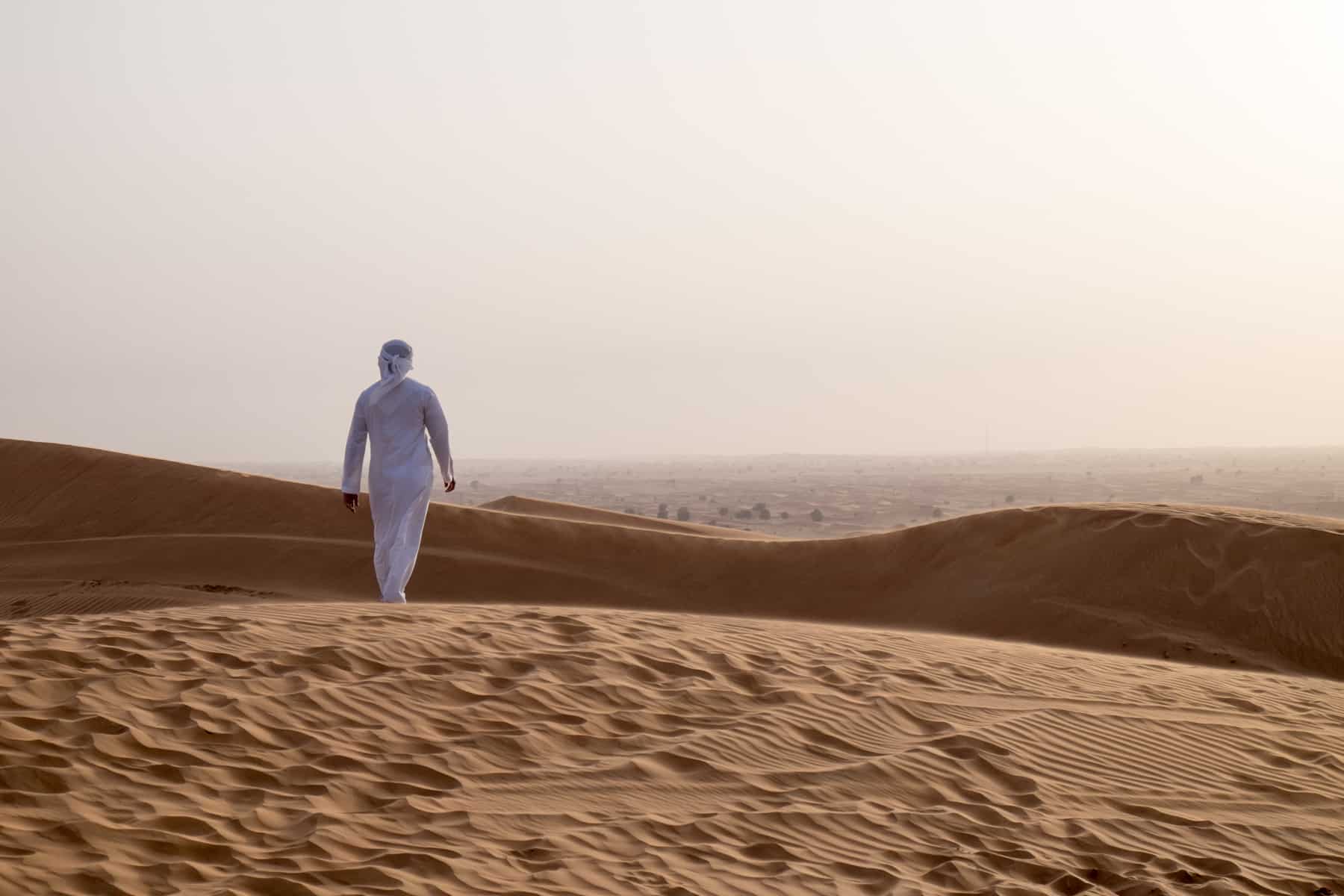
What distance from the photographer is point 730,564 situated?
1677cm

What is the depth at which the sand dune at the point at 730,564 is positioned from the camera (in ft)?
41.3

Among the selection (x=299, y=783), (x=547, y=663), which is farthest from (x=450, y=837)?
(x=547, y=663)

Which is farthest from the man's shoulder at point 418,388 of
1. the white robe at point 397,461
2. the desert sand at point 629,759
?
the desert sand at point 629,759

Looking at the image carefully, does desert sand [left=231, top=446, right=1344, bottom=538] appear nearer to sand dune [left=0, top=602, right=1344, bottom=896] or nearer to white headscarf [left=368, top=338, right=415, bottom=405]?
white headscarf [left=368, top=338, right=415, bottom=405]

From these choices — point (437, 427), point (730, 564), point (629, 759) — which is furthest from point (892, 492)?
point (629, 759)

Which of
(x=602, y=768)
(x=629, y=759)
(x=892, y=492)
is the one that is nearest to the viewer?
(x=602, y=768)

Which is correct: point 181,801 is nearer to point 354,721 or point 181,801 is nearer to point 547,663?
point 354,721

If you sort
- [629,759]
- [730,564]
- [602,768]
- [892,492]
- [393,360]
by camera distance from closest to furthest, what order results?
[602,768], [629,759], [393,360], [730,564], [892,492]

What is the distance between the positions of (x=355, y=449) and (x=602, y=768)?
217 inches

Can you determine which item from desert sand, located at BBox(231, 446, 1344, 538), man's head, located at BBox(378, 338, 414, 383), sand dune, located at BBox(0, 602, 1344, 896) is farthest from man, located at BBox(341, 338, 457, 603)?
desert sand, located at BBox(231, 446, 1344, 538)

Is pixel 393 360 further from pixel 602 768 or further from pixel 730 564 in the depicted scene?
pixel 730 564

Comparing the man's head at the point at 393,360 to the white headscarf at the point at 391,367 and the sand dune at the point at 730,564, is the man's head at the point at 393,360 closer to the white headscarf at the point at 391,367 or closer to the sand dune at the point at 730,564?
the white headscarf at the point at 391,367

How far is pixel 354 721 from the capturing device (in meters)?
5.57

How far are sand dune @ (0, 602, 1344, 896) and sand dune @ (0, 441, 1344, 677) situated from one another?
15.9 ft
